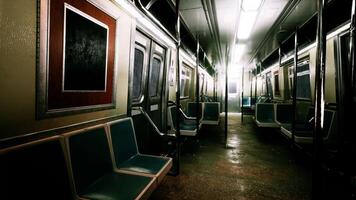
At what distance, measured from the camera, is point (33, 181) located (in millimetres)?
1272

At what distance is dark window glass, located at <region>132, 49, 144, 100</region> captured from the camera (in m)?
3.40

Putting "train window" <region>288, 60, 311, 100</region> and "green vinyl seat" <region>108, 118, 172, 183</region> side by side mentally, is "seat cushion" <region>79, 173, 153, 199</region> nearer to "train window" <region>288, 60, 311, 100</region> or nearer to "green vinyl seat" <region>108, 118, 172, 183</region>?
"green vinyl seat" <region>108, 118, 172, 183</region>

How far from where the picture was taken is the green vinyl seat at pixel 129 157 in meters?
2.12

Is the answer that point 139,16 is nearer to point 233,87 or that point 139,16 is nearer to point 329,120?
point 329,120

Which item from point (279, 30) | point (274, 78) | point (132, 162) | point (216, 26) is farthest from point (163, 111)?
point (274, 78)

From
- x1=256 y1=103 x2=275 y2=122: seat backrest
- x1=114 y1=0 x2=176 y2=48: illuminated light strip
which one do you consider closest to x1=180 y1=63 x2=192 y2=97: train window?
x1=114 y1=0 x2=176 y2=48: illuminated light strip

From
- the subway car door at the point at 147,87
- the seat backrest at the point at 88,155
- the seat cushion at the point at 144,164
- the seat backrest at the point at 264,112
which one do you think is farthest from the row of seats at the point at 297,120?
the seat backrest at the point at 88,155

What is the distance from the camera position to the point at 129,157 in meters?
2.45

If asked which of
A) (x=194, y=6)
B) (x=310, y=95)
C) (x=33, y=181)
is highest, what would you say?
(x=194, y=6)

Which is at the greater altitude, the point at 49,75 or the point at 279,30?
the point at 279,30

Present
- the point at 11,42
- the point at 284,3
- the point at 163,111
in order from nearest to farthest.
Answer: the point at 11,42
the point at 284,3
the point at 163,111

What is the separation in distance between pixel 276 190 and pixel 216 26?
12.8 ft

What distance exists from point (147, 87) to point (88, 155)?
2.14 meters

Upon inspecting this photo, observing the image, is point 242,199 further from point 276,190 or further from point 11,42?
point 11,42
